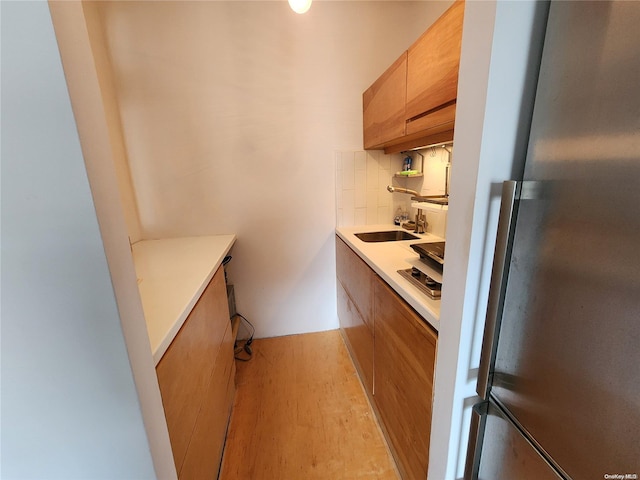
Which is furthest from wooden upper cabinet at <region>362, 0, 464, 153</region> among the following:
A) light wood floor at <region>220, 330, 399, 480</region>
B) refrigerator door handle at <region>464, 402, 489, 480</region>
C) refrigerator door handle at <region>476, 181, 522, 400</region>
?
light wood floor at <region>220, 330, 399, 480</region>

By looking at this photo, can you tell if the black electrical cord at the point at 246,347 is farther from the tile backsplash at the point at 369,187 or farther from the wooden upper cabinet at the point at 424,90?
the wooden upper cabinet at the point at 424,90

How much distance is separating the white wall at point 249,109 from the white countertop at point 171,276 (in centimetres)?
28

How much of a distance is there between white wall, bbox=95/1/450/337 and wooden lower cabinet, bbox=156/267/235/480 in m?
0.75

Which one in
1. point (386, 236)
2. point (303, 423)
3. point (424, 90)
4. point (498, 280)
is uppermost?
point (424, 90)

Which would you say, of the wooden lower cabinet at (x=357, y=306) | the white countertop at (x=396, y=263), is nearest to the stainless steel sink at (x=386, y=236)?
the white countertop at (x=396, y=263)

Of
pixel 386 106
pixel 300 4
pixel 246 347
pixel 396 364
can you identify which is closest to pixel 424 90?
pixel 386 106

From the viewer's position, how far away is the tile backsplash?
209 cm

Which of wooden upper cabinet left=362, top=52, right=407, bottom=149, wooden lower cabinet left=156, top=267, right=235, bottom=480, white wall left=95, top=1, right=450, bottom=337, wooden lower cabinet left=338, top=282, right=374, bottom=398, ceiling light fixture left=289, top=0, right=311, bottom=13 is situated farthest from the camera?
white wall left=95, top=1, right=450, bottom=337

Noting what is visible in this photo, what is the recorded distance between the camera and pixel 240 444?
137 cm

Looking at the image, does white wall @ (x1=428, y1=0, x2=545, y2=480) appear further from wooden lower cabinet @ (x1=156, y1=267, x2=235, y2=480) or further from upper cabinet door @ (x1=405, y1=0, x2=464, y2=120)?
wooden lower cabinet @ (x1=156, y1=267, x2=235, y2=480)

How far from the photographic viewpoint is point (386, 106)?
62.4 inches

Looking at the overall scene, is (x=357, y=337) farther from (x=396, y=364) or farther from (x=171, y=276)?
(x=171, y=276)

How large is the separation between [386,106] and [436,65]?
51cm

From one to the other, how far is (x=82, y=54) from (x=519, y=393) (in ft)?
3.69
